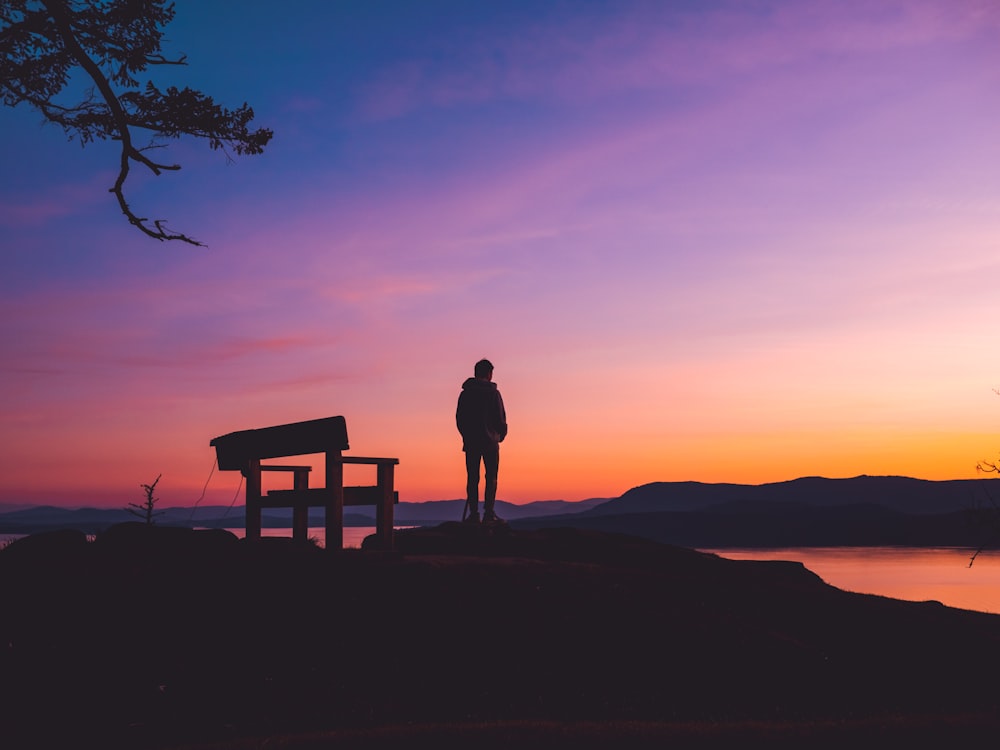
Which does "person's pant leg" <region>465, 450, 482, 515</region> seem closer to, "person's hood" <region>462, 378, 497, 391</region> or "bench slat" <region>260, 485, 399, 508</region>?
"person's hood" <region>462, 378, 497, 391</region>

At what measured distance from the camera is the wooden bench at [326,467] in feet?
51.8

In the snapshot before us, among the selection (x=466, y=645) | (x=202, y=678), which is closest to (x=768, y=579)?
(x=466, y=645)

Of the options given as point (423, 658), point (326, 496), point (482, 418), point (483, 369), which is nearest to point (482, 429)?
point (482, 418)

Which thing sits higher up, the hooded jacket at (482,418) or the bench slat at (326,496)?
the hooded jacket at (482,418)

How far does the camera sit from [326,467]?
1578cm

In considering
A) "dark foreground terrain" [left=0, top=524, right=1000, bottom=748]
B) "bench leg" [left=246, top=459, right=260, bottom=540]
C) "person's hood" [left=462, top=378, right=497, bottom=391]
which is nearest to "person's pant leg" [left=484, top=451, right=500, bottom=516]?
"person's hood" [left=462, top=378, right=497, bottom=391]

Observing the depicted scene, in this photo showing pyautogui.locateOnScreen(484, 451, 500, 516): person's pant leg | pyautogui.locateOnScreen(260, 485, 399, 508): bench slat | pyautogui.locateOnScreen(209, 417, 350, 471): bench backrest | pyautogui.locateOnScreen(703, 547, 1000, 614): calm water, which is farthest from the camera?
pyautogui.locateOnScreen(703, 547, 1000, 614): calm water

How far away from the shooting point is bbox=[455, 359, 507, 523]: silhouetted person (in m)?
21.3

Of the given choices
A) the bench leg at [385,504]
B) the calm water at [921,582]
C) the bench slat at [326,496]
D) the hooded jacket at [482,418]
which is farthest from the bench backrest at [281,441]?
the calm water at [921,582]

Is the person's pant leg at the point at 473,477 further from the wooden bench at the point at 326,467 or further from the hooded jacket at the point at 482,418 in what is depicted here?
the wooden bench at the point at 326,467

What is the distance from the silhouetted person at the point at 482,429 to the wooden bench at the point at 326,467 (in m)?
4.41

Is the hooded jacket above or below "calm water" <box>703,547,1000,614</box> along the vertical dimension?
above

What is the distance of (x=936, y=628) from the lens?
59.6 ft

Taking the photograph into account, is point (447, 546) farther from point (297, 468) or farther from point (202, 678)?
point (202, 678)
